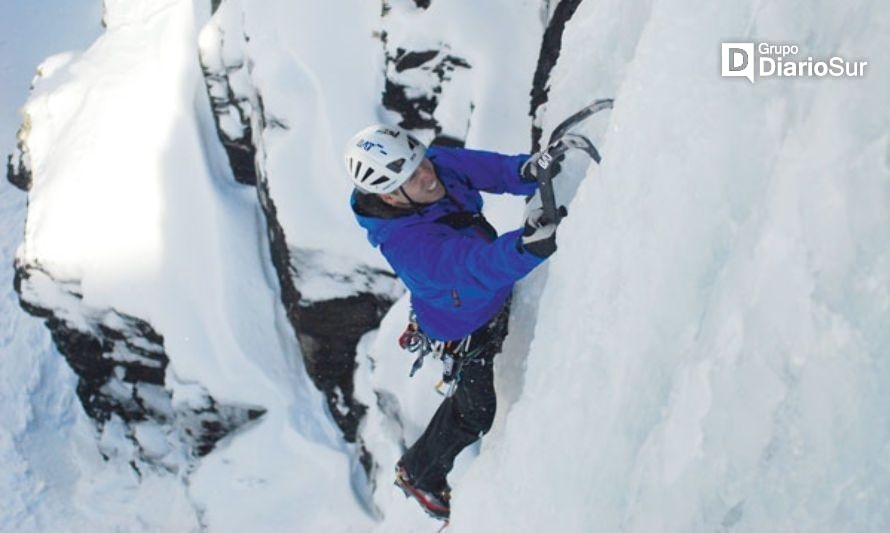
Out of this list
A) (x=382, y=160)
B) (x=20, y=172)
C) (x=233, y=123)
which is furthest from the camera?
(x=20, y=172)

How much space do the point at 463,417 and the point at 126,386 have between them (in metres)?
9.97

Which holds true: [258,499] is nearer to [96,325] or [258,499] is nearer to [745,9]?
[96,325]

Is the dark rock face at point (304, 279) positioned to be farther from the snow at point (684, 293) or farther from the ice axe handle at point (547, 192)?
the ice axe handle at point (547, 192)

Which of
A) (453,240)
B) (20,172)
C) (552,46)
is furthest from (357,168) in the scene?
(20,172)

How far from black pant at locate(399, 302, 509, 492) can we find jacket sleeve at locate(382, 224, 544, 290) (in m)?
0.61

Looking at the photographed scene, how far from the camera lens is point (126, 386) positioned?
496 inches

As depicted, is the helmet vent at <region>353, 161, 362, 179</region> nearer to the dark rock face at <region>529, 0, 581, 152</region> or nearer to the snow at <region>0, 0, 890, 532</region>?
the snow at <region>0, 0, 890, 532</region>

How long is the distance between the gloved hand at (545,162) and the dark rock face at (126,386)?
27.3 feet

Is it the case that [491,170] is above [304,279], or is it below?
above

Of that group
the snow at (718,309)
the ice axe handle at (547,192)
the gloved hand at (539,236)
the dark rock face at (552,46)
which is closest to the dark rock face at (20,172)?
the dark rock face at (552,46)

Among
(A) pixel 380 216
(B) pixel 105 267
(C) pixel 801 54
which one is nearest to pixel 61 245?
(B) pixel 105 267

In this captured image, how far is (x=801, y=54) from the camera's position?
6.35 feet

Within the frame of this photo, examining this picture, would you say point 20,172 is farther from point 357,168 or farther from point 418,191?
point 418,191

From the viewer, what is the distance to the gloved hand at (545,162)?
3.15m
